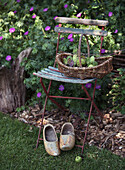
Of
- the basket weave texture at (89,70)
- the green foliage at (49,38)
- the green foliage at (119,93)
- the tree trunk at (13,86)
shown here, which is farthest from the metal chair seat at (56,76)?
the tree trunk at (13,86)

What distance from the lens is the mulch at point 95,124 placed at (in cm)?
259

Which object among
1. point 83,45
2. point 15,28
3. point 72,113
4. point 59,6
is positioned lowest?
point 72,113

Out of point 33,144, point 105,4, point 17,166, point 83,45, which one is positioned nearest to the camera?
point 17,166

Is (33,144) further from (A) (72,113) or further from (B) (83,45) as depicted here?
(B) (83,45)

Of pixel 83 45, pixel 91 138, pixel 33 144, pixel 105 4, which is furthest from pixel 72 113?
pixel 105 4

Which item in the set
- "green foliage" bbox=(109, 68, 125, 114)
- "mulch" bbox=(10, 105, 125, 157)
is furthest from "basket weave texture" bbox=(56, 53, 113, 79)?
"mulch" bbox=(10, 105, 125, 157)

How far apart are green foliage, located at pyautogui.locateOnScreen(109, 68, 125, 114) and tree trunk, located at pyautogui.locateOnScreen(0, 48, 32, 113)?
124 cm

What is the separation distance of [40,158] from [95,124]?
0.86m

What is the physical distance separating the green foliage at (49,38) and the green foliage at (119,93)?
0.44 ft

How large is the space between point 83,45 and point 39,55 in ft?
2.00

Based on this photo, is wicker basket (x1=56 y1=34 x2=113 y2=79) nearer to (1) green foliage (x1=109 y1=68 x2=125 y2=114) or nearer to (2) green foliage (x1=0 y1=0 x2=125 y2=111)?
(1) green foliage (x1=109 y1=68 x2=125 y2=114)

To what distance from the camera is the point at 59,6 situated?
3.68 m

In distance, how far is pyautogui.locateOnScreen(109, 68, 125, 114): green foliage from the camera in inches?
106

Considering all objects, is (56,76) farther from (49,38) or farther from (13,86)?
(49,38)
